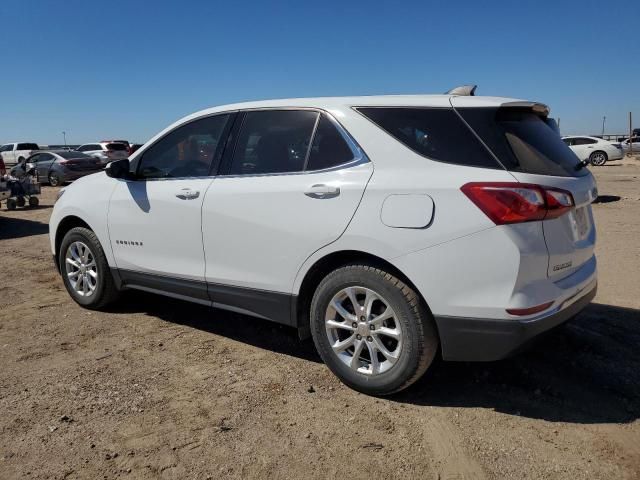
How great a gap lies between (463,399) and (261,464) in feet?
4.32

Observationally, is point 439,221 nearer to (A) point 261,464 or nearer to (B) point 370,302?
(B) point 370,302

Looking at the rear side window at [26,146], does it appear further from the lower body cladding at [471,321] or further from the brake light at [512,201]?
the brake light at [512,201]

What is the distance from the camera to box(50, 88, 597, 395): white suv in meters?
2.71

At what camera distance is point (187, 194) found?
12.8 ft

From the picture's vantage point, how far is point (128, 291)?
5004 millimetres

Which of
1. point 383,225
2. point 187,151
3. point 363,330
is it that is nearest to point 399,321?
point 363,330

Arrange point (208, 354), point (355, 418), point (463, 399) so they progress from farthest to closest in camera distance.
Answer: point (208, 354) → point (463, 399) → point (355, 418)

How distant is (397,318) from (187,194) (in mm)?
1861

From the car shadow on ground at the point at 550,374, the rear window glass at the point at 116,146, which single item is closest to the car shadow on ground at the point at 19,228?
the car shadow on ground at the point at 550,374

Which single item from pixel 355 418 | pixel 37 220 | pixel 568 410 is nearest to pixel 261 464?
pixel 355 418

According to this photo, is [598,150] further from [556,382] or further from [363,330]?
[363,330]

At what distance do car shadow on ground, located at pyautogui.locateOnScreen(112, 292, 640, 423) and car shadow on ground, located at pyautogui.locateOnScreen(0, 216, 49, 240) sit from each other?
6.82m

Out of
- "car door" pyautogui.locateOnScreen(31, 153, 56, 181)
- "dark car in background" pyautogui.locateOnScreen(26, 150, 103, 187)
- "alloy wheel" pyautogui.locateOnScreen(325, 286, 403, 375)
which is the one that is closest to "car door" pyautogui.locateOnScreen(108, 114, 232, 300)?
"alloy wheel" pyautogui.locateOnScreen(325, 286, 403, 375)

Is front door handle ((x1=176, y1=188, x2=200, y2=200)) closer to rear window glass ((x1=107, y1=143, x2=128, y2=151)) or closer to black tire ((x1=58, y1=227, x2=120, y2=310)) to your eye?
black tire ((x1=58, y1=227, x2=120, y2=310))
